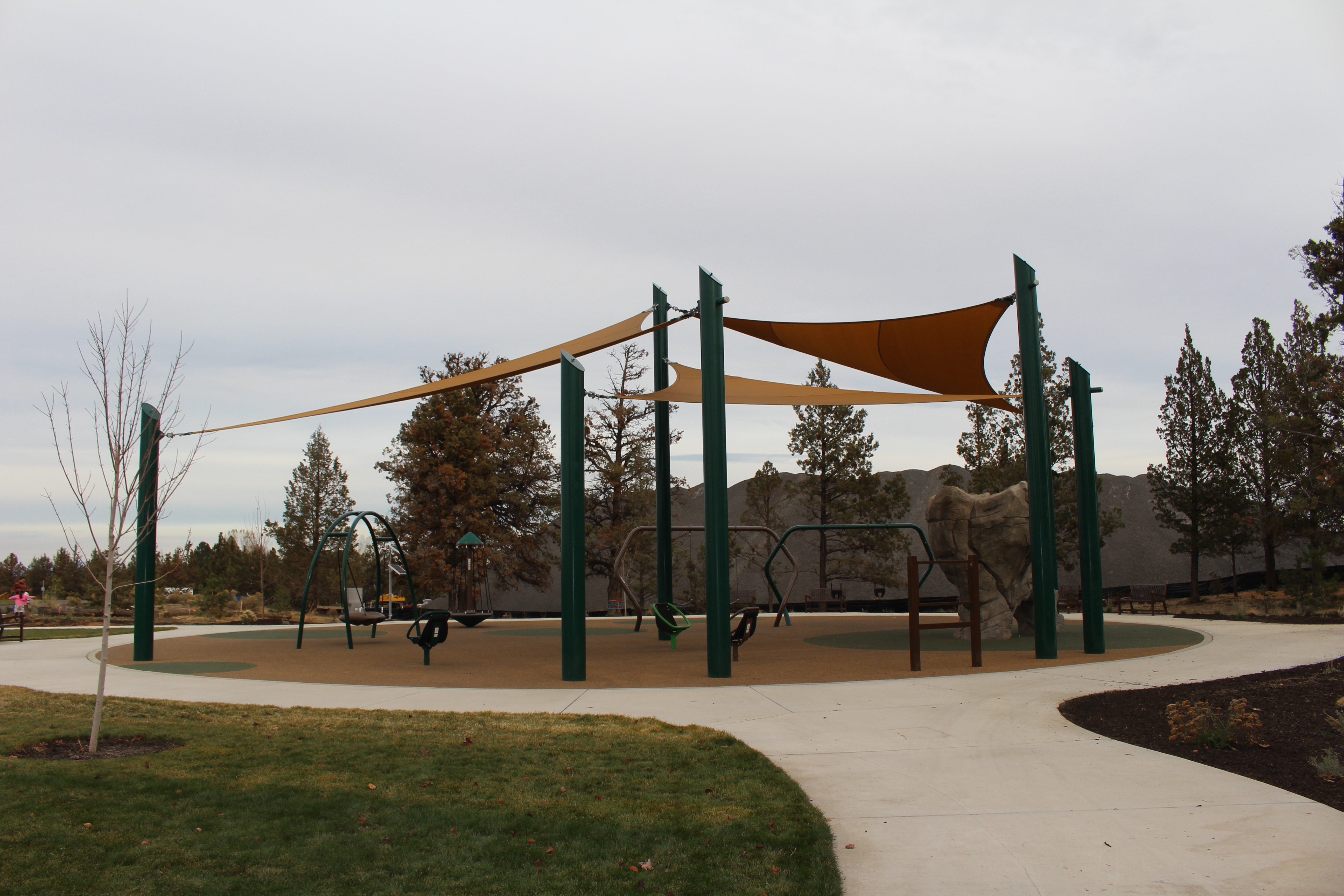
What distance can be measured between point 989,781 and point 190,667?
31.8 ft

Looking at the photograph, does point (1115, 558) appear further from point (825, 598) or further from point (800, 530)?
point (800, 530)

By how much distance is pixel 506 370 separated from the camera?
34.9ft

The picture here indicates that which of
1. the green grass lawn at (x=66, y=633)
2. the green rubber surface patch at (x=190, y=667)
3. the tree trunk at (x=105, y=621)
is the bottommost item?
the green grass lawn at (x=66, y=633)

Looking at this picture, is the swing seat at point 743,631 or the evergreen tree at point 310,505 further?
the evergreen tree at point 310,505

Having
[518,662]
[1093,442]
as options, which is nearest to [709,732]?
[518,662]

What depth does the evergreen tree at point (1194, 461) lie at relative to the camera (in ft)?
93.3

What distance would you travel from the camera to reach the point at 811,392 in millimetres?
12812

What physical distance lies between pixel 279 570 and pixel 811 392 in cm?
3428

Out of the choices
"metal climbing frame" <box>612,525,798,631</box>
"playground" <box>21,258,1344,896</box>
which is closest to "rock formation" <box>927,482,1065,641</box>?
"playground" <box>21,258,1344,896</box>

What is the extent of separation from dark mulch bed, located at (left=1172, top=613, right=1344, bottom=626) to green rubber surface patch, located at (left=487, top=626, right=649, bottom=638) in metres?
10.9

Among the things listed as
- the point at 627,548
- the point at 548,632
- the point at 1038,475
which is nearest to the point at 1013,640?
the point at 1038,475

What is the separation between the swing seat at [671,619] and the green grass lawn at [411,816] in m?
5.53

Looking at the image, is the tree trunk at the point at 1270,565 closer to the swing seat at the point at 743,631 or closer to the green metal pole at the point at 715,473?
the swing seat at the point at 743,631

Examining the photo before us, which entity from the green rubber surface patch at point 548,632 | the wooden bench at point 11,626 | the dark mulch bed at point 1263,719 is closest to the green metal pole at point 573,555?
the dark mulch bed at point 1263,719
